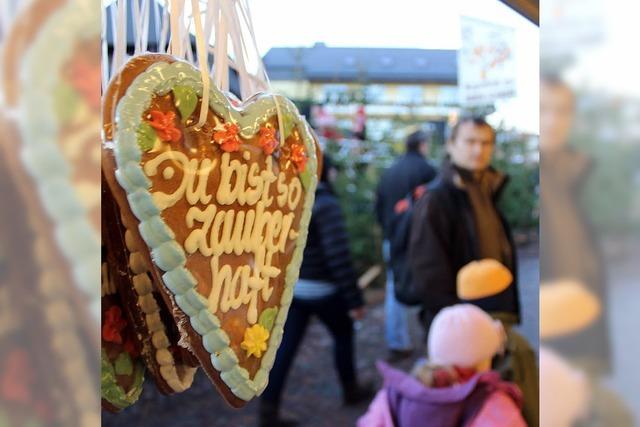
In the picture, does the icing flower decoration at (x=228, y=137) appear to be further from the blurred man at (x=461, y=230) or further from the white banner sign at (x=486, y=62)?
the white banner sign at (x=486, y=62)

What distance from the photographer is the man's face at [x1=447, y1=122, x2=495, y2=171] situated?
2.53 meters

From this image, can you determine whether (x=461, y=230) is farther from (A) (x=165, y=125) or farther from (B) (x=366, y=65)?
(B) (x=366, y=65)

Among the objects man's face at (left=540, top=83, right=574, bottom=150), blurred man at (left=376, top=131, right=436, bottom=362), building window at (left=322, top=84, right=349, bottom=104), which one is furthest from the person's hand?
man's face at (left=540, top=83, right=574, bottom=150)

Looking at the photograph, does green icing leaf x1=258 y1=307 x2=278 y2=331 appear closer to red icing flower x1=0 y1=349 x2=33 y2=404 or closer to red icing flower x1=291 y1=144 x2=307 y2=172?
red icing flower x1=291 y1=144 x2=307 y2=172

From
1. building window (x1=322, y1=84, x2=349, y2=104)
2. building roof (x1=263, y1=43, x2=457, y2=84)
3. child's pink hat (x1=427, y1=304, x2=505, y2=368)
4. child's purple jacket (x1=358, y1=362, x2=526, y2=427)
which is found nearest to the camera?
child's purple jacket (x1=358, y1=362, x2=526, y2=427)

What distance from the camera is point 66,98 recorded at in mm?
406

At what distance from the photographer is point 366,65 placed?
5.32m

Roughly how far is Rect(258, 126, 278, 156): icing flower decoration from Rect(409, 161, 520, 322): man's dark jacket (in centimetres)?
175

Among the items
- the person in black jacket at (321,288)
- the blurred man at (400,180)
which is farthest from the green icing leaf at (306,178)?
the blurred man at (400,180)

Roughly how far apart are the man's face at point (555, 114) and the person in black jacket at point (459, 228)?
6.28 feet

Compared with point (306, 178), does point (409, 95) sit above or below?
above

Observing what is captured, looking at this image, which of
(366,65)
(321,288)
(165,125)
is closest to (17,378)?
(165,125)

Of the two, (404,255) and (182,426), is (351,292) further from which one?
(182,426)

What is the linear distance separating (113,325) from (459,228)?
1.86m
